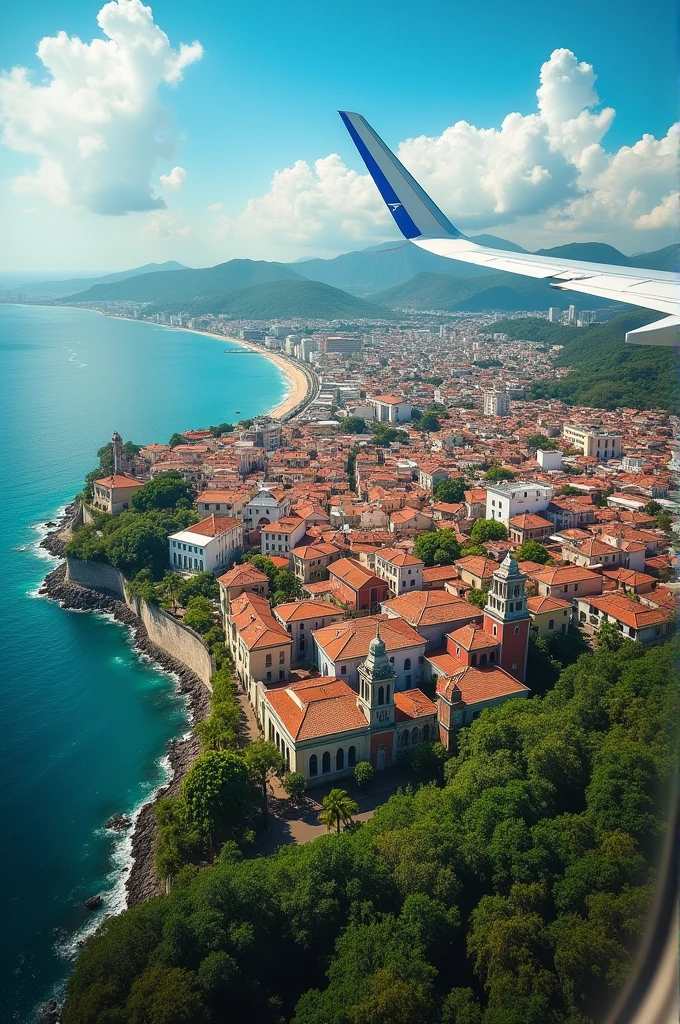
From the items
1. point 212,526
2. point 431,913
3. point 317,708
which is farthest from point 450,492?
point 431,913

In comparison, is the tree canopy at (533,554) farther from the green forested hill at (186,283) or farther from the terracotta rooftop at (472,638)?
the green forested hill at (186,283)

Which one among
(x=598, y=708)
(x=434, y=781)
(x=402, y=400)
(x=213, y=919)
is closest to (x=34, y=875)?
Answer: (x=213, y=919)

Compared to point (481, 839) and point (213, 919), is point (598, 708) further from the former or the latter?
point (213, 919)

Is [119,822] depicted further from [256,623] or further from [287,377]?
[287,377]

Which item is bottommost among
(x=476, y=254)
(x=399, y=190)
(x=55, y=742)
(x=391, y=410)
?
(x=55, y=742)

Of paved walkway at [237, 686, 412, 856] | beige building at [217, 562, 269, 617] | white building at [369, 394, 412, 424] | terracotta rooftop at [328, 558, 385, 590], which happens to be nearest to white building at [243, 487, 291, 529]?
beige building at [217, 562, 269, 617]

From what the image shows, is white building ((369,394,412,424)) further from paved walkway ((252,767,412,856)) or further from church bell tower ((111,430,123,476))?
paved walkway ((252,767,412,856))
